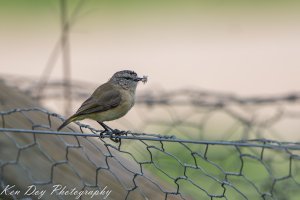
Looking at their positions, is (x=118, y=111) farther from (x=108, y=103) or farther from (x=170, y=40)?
(x=170, y=40)

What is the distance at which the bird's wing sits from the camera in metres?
3.91

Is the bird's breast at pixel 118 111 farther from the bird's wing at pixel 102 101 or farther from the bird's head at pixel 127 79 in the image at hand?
the bird's head at pixel 127 79

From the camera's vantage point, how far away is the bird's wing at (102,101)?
12.8 feet

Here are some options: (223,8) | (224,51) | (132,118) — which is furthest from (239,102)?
(223,8)

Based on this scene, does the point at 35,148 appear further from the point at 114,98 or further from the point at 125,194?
the point at 114,98

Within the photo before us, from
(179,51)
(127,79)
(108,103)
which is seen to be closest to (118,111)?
(108,103)

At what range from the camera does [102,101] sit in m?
3.99

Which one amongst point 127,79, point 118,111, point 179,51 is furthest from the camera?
point 179,51

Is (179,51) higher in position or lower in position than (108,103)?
higher

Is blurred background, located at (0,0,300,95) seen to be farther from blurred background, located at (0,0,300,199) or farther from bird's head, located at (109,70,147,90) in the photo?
bird's head, located at (109,70,147,90)

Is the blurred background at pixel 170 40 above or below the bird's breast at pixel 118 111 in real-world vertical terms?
above

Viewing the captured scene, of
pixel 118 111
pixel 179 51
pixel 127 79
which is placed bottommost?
pixel 118 111

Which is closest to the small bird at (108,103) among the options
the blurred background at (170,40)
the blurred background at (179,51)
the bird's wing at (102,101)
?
the bird's wing at (102,101)

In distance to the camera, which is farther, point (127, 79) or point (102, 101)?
point (127, 79)
